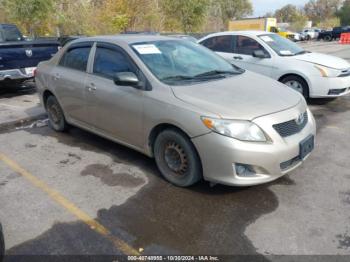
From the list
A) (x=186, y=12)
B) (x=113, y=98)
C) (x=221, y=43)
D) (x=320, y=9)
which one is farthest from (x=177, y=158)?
(x=320, y=9)

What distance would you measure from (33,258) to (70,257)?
11.9 inches

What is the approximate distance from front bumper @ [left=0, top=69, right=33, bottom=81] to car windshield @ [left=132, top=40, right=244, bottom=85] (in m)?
4.86

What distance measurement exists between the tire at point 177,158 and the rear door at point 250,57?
4.34 m

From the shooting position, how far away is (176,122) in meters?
3.51

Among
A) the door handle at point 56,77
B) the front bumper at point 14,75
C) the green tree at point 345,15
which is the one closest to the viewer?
the door handle at point 56,77

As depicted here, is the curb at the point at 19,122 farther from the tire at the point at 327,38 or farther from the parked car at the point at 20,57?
the tire at the point at 327,38

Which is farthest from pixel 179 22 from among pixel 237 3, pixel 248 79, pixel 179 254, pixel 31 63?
pixel 237 3


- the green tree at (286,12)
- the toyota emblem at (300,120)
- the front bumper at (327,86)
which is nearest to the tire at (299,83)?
the front bumper at (327,86)

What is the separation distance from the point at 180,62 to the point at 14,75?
529 centimetres

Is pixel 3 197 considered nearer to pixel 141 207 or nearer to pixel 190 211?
pixel 141 207

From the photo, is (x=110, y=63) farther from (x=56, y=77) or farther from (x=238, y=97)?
(x=238, y=97)

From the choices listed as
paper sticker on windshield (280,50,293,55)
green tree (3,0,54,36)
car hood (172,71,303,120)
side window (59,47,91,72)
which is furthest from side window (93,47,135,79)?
green tree (3,0,54,36)

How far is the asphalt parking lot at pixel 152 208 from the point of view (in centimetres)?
288

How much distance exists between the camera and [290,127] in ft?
11.3
